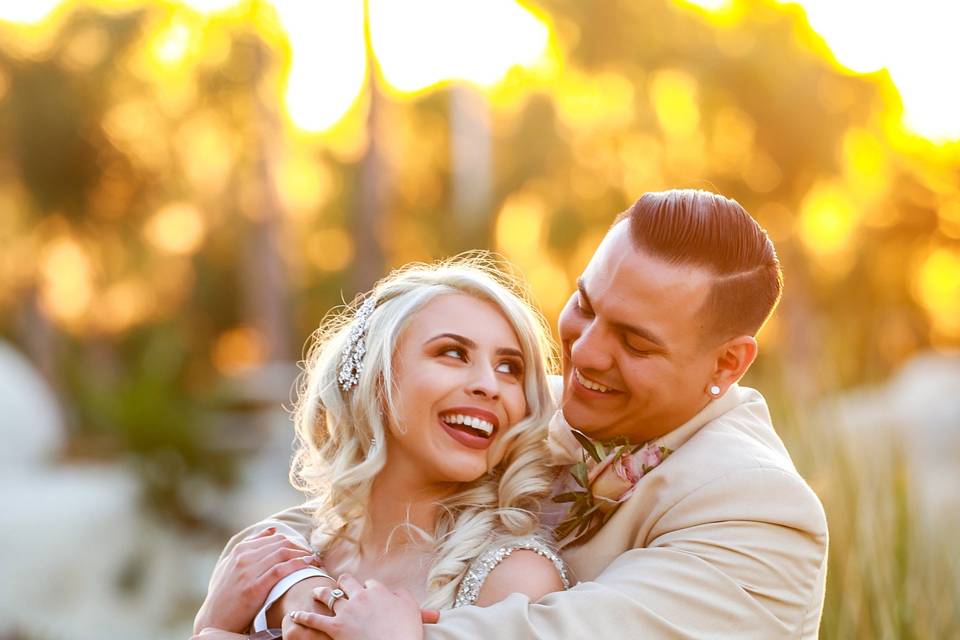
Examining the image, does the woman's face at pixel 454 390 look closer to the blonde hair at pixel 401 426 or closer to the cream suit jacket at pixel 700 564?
the blonde hair at pixel 401 426

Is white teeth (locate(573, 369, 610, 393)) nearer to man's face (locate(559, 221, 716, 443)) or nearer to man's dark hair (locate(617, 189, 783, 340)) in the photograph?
man's face (locate(559, 221, 716, 443))

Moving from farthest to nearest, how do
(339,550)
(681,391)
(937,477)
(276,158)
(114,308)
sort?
(114,308) → (276,158) → (937,477) → (339,550) → (681,391)

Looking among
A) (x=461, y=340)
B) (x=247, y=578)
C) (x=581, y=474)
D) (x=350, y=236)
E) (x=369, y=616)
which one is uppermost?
(x=350, y=236)

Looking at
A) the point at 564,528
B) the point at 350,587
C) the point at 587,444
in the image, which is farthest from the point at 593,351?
the point at 350,587

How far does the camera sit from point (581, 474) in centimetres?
339

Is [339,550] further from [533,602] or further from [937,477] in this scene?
[937,477]

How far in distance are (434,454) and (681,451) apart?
69 centimetres

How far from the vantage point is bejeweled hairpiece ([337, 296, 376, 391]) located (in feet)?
12.3

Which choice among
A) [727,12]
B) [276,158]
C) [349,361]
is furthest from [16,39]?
[349,361]

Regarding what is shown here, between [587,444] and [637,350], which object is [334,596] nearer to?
[587,444]

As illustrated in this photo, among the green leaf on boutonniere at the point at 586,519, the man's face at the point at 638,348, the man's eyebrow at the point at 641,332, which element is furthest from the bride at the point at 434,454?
the man's eyebrow at the point at 641,332

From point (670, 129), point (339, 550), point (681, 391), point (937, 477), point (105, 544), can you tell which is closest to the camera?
point (681, 391)

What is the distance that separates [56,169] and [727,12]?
14139mm

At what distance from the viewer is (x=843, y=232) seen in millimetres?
26484
